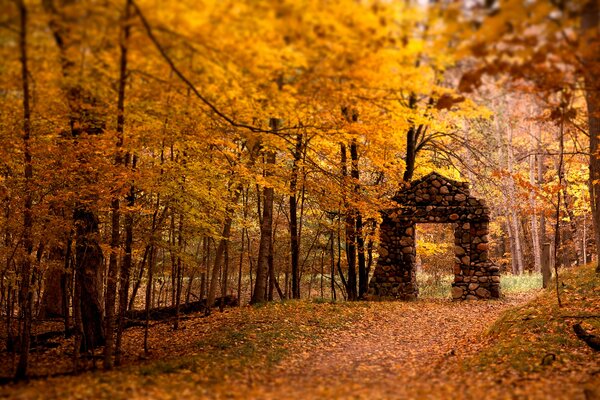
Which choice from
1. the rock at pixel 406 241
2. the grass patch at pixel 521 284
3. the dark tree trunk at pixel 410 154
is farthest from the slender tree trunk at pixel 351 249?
the grass patch at pixel 521 284

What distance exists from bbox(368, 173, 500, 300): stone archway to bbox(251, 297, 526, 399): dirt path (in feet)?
4.75

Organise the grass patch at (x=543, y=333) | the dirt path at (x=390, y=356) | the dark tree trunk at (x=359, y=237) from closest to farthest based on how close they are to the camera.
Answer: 1. the dirt path at (x=390, y=356)
2. the grass patch at (x=543, y=333)
3. the dark tree trunk at (x=359, y=237)

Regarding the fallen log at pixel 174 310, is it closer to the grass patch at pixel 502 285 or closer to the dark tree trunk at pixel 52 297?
the dark tree trunk at pixel 52 297

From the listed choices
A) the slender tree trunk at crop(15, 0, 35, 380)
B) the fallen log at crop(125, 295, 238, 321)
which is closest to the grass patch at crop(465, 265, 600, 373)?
the slender tree trunk at crop(15, 0, 35, 380)

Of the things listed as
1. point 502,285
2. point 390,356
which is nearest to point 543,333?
point 390,356

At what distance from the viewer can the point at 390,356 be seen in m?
7.64

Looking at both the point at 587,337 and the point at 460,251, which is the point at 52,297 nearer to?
the point at 460,251

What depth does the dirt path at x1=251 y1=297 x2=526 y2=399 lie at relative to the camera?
522cm

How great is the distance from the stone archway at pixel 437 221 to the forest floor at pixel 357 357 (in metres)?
2.53

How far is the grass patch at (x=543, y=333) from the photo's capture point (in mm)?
6035

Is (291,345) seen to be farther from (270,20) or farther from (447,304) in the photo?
(447,304)

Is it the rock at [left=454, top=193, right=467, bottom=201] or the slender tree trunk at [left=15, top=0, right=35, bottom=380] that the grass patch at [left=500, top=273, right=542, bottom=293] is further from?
the slender tree trunk at [left=15, top=0, right=35, bottom=380]

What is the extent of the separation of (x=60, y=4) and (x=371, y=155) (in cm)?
842

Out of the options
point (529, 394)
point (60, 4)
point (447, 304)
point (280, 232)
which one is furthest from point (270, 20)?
point (280, 232)
